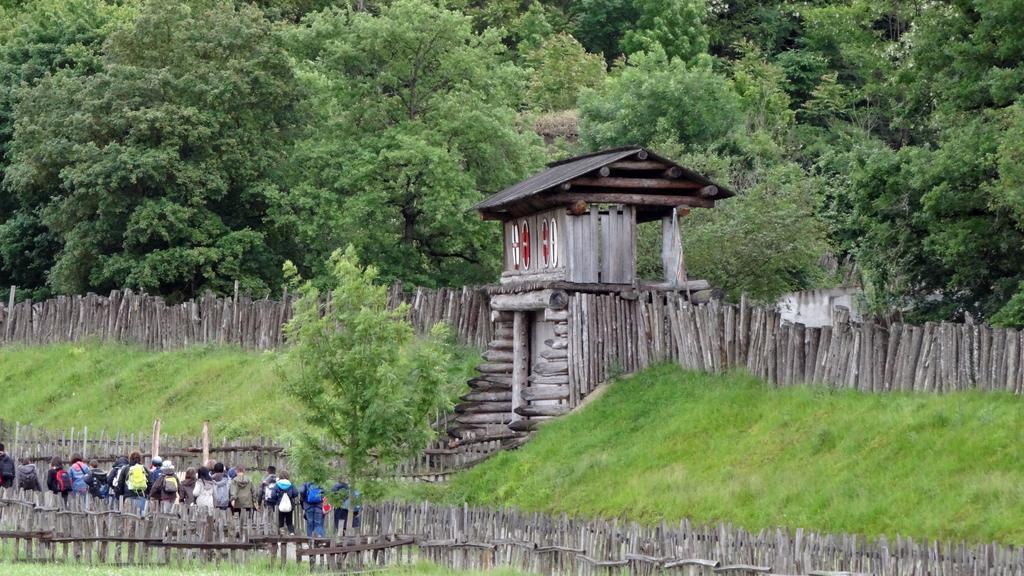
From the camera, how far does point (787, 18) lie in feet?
247

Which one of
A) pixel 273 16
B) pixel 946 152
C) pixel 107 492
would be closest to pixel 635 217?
pixel 946 152

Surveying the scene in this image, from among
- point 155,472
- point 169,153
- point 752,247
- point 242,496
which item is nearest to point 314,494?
point 242,496

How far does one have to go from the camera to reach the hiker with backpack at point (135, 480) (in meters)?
28.6

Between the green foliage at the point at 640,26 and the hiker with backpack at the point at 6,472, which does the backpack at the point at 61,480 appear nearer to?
the hiker with backpack at the point at 6,472

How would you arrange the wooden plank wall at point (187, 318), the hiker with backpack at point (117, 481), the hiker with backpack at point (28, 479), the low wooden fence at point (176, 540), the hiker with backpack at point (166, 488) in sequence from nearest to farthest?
the low wooden fence at point (176, 540) → the hiker with backpack at point (166, 488) → the hiker with backpack at point (117, 481) → the hiker with backpack at point (28, 479) → the wooden plank wall at point (187, 318)

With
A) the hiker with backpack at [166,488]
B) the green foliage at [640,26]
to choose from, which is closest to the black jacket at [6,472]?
the hiker with backpack at [166,488]

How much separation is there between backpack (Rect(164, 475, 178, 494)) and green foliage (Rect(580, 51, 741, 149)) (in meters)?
25.1

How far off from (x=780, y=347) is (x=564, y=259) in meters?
5.81

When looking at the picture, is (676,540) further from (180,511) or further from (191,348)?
(191,348)

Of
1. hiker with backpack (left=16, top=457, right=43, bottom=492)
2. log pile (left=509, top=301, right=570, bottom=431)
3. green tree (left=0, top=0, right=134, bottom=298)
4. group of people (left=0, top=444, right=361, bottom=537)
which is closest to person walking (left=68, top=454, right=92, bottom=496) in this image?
group of people (left=0, top=444, right=361, bottom=537)

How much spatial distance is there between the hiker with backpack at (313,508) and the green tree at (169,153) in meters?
21.9

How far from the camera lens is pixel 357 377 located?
88.7 ft

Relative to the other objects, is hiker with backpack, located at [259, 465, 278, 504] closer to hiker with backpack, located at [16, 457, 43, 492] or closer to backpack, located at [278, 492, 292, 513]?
backpack, located at [278, 492, 292, 513]

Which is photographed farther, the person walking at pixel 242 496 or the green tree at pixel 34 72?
the green tree at pixel 34 72
